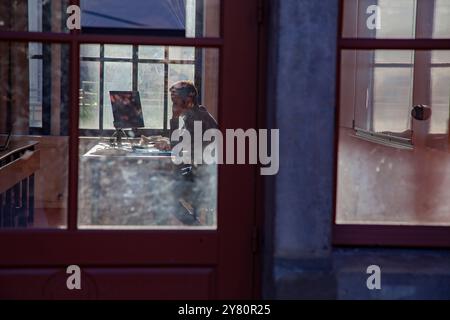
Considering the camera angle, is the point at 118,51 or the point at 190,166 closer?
the point at 118,51

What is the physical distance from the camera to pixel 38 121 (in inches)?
127

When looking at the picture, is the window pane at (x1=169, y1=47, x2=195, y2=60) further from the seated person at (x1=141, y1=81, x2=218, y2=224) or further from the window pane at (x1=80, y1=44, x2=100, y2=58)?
the window pane at (x1=80, y1=44, x2=100, y2=58)

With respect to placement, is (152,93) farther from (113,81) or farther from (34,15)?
(34,15)

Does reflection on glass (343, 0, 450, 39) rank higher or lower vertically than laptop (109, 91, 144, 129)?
higher

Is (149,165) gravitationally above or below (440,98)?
below

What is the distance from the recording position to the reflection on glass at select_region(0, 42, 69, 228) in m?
3.18

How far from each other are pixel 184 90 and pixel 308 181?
0.75m

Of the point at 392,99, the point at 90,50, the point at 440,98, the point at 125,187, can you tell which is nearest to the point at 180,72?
the point at 90,50

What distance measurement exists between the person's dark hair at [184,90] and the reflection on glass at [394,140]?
0.72 meters

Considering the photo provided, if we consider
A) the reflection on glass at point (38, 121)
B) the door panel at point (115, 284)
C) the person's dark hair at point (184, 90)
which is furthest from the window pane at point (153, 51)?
the door panel at point (115, 284)

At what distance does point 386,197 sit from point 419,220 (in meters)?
0.19

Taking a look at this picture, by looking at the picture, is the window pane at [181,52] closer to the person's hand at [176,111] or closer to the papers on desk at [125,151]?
the person's hand at [176,111]

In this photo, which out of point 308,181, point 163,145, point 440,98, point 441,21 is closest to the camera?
point 308,181

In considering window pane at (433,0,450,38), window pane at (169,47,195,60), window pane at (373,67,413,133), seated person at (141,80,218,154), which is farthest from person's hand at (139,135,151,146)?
window pane at (433,0,450,38)
